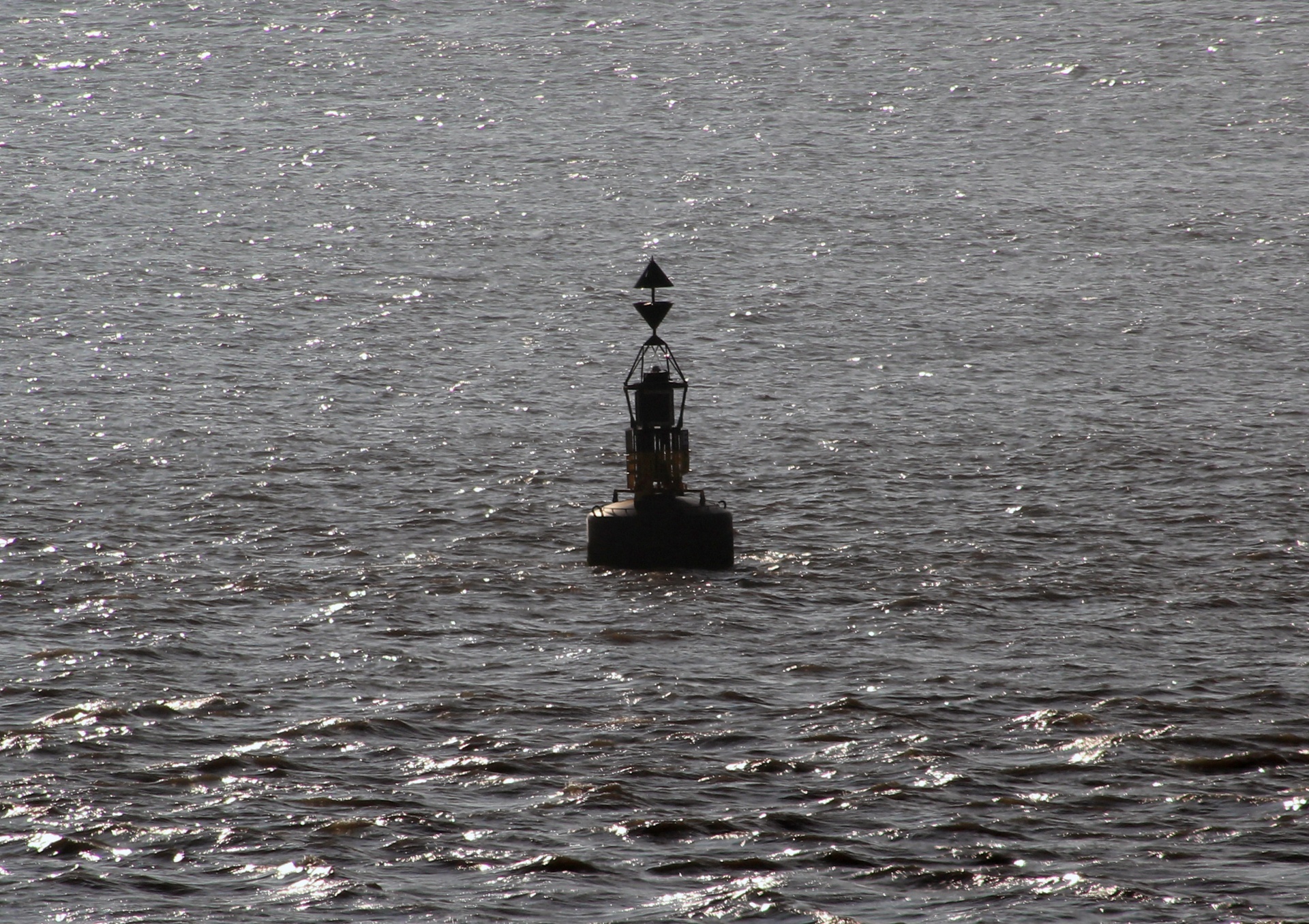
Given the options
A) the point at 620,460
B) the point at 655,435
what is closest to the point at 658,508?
the point at 655,435

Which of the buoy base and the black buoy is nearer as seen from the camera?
the black buoy

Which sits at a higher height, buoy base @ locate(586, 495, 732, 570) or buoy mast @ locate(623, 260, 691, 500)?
buoy mast @ locate(623, 260, 691, 500)

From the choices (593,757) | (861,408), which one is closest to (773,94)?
(861,408)

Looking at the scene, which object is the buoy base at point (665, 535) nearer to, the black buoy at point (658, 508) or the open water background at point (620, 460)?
the black buoy at point (658, 508)

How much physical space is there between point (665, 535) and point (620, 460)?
30.3 feet

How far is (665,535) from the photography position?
2519 cm

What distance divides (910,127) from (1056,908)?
171 feet

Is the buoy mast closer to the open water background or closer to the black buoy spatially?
the black buoy

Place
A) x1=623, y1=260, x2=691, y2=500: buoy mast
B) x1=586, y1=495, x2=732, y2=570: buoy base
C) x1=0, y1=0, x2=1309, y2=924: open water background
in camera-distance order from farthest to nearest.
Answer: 1. x1=586, y1=495, x2=732, y2=570: buoy base
2. x1=623, y1=260, x2=691, y2=500: buoy mast
3. x1=0, y1=0, x2=1309, y2=924: open water background

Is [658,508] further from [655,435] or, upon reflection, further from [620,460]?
[620,460]

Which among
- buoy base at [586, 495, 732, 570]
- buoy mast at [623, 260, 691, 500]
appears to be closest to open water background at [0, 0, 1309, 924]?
buoy base at [586, 495, 732, 570]

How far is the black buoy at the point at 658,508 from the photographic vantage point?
24922 millimetres

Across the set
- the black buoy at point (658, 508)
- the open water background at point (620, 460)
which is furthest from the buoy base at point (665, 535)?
the open water background at point (620, 460)

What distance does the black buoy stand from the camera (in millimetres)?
24922
